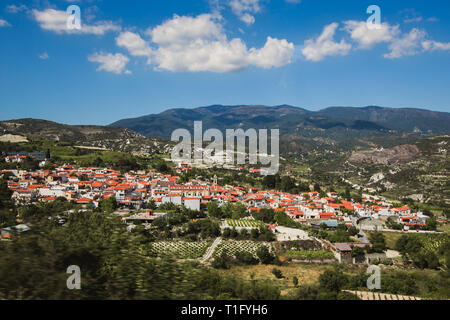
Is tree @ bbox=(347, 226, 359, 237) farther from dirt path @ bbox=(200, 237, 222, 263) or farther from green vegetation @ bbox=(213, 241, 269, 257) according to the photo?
dirt path @ bbox=(200, 237, 222, 263)

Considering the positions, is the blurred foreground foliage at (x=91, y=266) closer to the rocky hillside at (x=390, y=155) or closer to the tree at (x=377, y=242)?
the tree at (x=377, y=242)

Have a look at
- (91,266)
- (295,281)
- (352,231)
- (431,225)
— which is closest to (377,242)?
(352,231)

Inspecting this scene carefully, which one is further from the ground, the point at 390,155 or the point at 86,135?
the point at 86,135

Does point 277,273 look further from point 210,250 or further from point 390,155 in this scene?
point 390,155

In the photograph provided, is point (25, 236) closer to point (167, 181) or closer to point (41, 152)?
point (167, 181)

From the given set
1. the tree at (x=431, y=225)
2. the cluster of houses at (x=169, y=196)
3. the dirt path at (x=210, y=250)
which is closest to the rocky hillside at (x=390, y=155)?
the cluster of houses at (x=169, y=196)

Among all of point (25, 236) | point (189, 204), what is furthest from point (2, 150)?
point (25, 236)
